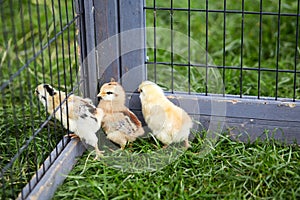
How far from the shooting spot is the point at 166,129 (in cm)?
364

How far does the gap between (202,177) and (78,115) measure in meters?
0.78

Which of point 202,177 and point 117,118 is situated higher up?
point 117,118

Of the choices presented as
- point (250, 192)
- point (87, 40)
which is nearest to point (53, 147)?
point (87, 40)

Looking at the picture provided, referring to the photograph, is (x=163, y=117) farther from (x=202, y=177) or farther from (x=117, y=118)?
(x=202, y=177)

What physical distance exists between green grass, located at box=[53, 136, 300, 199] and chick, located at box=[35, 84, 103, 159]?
144 mm

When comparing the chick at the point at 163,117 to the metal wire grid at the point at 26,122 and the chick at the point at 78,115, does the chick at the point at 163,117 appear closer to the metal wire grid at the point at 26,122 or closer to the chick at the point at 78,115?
the chick at the point at 78,115

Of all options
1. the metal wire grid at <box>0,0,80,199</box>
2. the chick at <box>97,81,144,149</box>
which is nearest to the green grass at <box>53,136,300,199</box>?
the chick at <box>97,81,144,149</box>

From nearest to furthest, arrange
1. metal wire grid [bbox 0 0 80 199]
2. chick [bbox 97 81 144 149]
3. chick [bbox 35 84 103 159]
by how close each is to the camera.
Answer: metal wire grid [bbox 0 0 80 199]
chick [bbox 35 84 103 159]
chick [bbox 97 81 144 149]

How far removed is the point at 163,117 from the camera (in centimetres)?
363

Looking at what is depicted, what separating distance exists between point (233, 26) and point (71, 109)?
2.49 m

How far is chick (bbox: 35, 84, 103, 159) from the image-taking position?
357 centimetres

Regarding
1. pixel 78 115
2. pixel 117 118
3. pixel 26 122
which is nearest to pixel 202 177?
pixel 117 118

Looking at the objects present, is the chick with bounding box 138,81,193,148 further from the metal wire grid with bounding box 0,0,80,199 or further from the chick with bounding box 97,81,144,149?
the metal wire grid with bounding box 0,0,80,199

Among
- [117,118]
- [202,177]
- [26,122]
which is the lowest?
[202,177]
